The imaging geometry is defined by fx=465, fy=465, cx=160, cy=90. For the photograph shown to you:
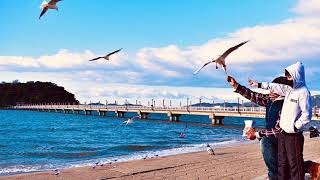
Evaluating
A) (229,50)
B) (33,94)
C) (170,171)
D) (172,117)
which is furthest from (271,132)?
(33,94)

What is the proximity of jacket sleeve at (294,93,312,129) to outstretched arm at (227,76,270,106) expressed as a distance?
0.73 m

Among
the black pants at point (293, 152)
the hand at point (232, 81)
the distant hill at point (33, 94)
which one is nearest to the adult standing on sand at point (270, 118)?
the hand at point (232, 81)

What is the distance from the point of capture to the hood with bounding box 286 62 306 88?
499 centimetres

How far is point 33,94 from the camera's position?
189 metres

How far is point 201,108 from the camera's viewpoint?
55.0 meters

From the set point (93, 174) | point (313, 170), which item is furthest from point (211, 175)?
point (313, 170)

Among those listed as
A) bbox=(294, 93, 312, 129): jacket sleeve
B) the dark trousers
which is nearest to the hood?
bbox=(294, 93, 312, 129): jacket sleeve

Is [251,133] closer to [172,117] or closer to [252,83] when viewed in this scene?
[252,83]

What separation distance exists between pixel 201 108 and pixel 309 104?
5007cm

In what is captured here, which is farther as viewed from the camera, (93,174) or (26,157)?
(26,157)

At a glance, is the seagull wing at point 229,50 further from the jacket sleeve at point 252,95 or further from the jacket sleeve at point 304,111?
the jacket sleeve at point 304,111

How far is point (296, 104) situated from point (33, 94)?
629ft

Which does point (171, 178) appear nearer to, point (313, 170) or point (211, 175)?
point (211, 175)

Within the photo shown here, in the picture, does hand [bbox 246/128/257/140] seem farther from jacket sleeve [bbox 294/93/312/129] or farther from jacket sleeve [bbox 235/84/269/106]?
jacket sleeve [bbox 294/93/312/129]
